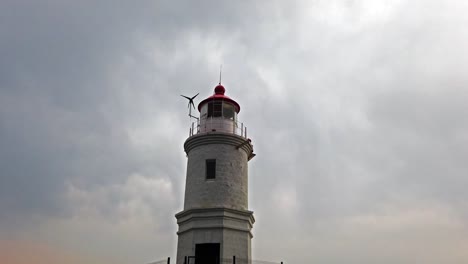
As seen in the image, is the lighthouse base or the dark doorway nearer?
the dark doorway

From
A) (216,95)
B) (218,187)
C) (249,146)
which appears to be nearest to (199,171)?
(218,187)

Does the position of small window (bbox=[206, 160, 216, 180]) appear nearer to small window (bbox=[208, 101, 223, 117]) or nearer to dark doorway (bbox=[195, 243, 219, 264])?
small window (bbox=[208, 101, 223, 117])

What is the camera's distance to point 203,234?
23.9 metres

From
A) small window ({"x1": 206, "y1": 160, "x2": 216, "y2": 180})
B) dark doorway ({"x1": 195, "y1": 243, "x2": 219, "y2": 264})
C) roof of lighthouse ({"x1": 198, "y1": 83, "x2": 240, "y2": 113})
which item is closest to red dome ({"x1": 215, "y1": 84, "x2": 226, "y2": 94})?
roof of lighthouse ({"x1": 198, "y1": 83, "x2": 240, "y2": 113})

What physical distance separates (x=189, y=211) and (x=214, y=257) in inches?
110

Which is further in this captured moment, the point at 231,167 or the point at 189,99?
the point at 189,99

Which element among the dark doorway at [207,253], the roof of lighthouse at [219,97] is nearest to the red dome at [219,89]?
the roof of lighthouse at [219,97]

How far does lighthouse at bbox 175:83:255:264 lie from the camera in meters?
23.7

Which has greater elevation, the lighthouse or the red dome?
the red dome

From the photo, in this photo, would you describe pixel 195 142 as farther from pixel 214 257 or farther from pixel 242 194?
pixel 214 257

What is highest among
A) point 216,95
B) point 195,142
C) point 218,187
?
point 216,95

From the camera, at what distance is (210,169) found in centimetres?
2562

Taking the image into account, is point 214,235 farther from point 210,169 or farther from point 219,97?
point 219,97

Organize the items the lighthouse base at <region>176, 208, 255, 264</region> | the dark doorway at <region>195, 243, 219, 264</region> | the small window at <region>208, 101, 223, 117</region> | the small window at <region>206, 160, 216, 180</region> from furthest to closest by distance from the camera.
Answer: the small window at <region>208, 101, 223, 117</region> < the small window at <region>206, 160, 216, 180</region> < the lighthouse base at <region>176, 208, 255, 264</region> < the dark doorway at <region>195, 243, 219, 264</region>
